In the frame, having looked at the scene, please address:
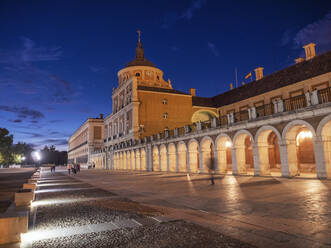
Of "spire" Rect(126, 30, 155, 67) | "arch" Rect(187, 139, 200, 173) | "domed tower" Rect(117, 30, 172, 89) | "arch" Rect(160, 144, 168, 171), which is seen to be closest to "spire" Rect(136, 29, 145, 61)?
"spire" Rect(126, 30, 155, 67)

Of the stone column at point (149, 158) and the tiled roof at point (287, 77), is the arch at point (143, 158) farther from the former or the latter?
the tiled roof at point (287, 77)

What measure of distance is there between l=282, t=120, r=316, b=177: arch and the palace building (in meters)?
0.06

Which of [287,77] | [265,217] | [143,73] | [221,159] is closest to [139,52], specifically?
[143,73]

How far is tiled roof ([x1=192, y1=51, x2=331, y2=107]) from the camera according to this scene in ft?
81.8

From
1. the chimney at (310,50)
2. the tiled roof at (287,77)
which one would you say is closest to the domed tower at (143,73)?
the tiled roof at (287,77)

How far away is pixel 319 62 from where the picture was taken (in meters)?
25.4

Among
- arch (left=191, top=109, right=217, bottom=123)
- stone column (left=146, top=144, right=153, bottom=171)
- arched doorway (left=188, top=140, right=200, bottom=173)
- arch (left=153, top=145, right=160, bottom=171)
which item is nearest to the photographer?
arched doorway (left=188, top=140, right=200, bottom=173)

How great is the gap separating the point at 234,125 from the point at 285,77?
14.5 m

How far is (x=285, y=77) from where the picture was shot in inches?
1143

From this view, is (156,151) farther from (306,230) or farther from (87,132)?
A: (87,132)

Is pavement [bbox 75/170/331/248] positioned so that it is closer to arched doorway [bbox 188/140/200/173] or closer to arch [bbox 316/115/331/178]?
arch [bbox 316/115/331/178]

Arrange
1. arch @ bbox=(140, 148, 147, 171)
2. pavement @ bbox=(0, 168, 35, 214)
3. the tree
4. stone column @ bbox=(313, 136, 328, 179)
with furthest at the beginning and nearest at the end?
1. the tree
2. arch @ bbox=(140, 148, 147, 171)
3. stone column @ bbox=(313, 136, 328, 179)
4. pavement @ bbox=(0, 168, 35, 214)

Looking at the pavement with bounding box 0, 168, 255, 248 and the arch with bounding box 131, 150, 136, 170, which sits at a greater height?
the arch with bounding box 131, 150, 136, 170

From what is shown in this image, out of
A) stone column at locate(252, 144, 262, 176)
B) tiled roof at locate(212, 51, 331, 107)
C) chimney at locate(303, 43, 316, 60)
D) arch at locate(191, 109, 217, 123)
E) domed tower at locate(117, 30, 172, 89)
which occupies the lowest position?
stone column at locate(252, 144, 262, 176)
